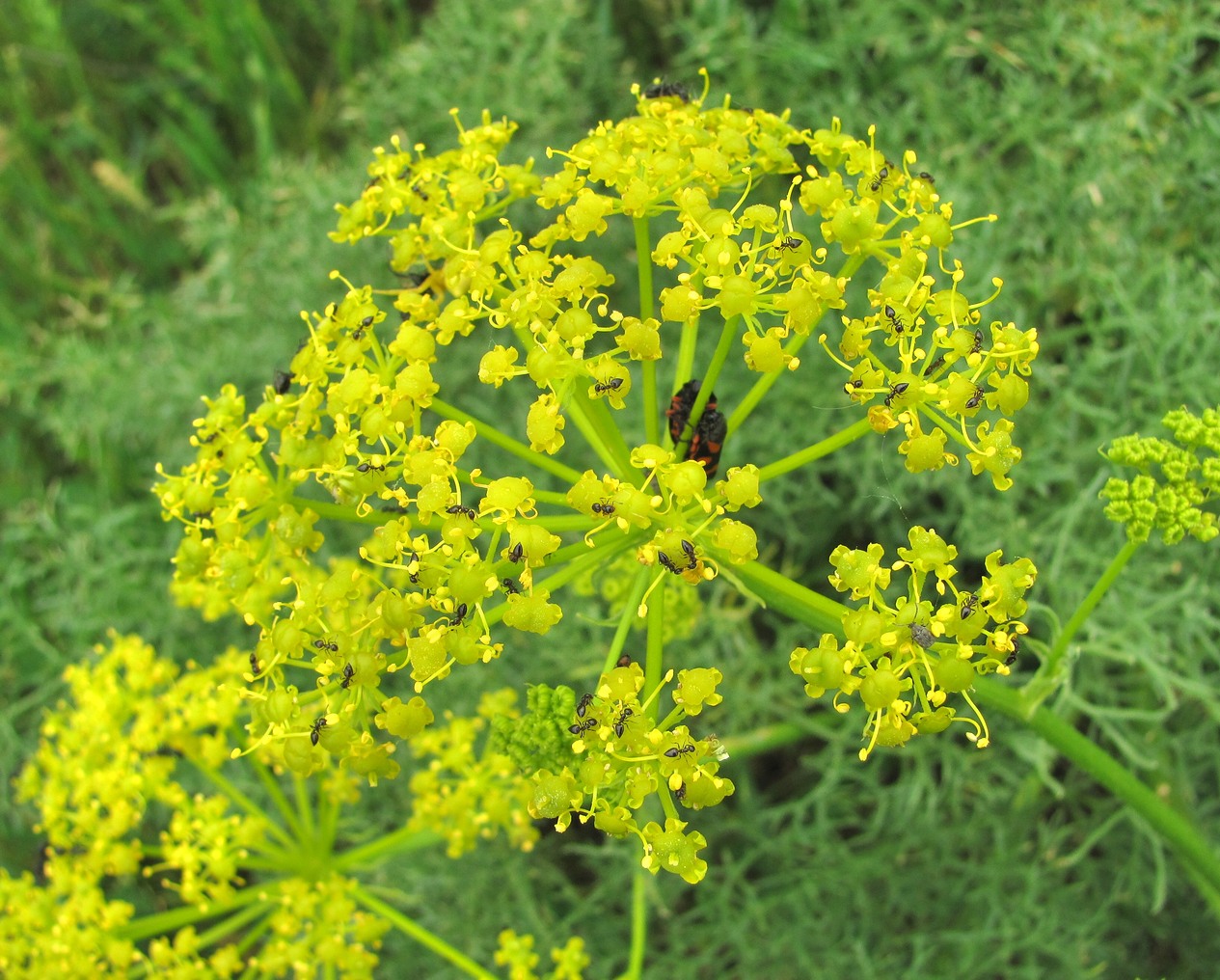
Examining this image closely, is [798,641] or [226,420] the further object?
[798,641]

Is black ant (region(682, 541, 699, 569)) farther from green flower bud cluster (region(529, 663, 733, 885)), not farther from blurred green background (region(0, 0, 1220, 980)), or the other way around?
blurred green background (region(0, 0, 1220, 980))

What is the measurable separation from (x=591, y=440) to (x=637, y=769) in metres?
0.76

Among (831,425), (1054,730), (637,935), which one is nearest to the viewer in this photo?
(1054,730)

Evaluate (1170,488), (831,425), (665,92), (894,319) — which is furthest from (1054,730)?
(831,425)

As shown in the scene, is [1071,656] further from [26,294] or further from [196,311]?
[26,294]

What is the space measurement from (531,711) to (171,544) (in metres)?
2.84

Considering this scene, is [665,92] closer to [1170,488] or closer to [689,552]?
[689,552]

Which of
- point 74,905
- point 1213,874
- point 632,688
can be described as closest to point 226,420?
point 632,688


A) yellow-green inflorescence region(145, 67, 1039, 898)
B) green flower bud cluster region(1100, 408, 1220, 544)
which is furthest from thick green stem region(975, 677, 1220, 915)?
green flower bud cluster region(1100, 408, 1220, 544)

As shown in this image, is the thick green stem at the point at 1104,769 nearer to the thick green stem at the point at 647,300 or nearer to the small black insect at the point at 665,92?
the thick green stem at the point at 647,300

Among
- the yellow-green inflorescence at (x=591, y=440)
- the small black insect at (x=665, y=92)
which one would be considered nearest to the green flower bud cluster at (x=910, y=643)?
the yellow-green inflorescence at (x=591, y=440)

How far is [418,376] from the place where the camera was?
2.27 metres

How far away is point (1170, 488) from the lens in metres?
2.34

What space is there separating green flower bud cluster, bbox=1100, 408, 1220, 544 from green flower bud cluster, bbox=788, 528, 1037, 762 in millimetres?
401
